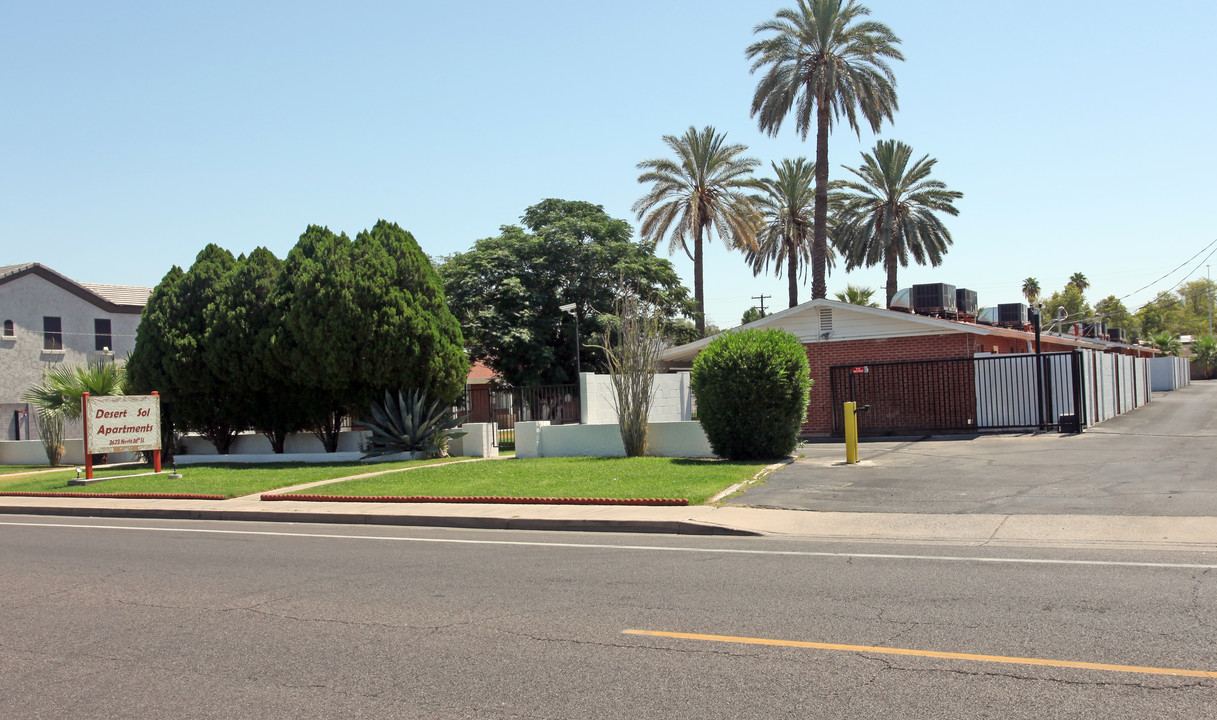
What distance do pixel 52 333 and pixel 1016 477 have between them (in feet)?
129

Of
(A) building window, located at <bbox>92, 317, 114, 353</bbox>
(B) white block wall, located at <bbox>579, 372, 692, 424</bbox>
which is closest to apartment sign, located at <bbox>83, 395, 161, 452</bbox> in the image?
(B) white block wall, located at <bbox>579, 372, 692, 424</bbox>

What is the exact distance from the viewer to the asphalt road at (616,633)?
512 cm

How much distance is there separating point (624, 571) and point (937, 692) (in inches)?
168

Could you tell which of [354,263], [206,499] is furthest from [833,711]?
[354,263]

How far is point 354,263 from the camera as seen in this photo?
76.3 ft

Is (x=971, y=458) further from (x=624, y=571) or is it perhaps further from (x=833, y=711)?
(x=833, y=711)

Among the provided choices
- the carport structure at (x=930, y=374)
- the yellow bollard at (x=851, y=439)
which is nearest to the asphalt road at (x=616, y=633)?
the yellow bollard at (x=851, y=439)

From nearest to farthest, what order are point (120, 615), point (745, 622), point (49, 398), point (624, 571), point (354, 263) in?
point (745, 622) < point (120, 615) < point (624, 571) < point (354, 263) < point (49, 398)

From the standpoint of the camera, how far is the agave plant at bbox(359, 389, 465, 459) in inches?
902

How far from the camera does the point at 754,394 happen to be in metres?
17.6

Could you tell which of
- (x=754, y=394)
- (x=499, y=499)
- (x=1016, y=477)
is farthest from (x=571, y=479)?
(x=1016, y=477)

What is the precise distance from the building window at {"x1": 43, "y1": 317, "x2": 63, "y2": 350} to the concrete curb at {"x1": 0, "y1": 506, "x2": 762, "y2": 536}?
24.7m

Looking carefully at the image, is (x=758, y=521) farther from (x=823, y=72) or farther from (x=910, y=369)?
(x=823, y=72)

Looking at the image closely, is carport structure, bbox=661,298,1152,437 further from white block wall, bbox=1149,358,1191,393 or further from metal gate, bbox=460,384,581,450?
white block wall, bbox=1149,358,1191,393
